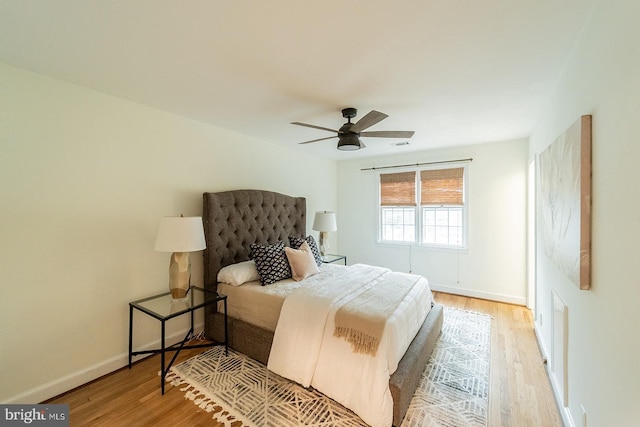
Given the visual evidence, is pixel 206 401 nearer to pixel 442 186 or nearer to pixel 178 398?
pixel 178 398

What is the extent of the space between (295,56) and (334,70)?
323 mm

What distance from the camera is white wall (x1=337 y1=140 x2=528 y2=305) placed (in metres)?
3.85

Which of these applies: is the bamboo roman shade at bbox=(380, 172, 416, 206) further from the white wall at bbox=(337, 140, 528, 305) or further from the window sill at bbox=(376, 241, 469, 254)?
the window sill at bbox=(376, 241, 469, 254)

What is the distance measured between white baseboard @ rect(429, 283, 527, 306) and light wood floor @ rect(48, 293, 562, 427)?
134 cm

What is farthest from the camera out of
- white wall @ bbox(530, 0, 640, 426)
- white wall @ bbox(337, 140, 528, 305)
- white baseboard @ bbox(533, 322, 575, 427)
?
white wall @ bbox(337, 140, 528, 305)

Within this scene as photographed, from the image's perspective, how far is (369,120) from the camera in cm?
221

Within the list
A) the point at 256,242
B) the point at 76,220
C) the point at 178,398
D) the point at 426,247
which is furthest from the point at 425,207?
the point at 76,220

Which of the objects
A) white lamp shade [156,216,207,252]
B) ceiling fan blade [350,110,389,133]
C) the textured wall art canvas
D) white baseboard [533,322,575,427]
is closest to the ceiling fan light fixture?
ceiling fan blade [350,110,389,133]

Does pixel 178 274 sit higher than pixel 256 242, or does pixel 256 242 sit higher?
pixel 256 242

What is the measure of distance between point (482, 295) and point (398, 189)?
2.24 metres

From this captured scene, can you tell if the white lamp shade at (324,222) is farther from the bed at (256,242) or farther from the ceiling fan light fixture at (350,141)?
the ceiling fan light fixture at (350,141)

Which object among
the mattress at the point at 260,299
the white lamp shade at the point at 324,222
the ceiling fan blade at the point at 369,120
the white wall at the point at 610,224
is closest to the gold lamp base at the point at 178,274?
the mattress at the point at 260,299

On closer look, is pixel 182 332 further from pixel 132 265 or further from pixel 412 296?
pixel 412 296

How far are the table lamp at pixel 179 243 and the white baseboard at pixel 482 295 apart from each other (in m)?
3.96
